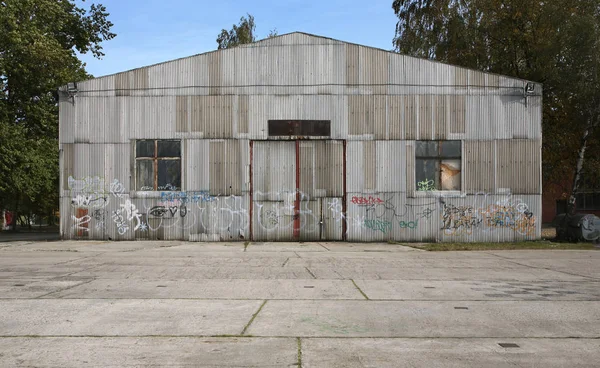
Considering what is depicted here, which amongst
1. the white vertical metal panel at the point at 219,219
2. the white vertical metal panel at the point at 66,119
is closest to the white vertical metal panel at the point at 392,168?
the white vertical metal panel at the point at 219,219

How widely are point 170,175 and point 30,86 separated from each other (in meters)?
12.8

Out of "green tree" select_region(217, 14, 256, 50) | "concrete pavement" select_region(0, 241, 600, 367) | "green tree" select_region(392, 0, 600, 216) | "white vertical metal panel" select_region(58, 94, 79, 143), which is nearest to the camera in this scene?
"concrete pavement" select_region(0, 241, 600, 367)

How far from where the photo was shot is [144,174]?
2317 centimetres

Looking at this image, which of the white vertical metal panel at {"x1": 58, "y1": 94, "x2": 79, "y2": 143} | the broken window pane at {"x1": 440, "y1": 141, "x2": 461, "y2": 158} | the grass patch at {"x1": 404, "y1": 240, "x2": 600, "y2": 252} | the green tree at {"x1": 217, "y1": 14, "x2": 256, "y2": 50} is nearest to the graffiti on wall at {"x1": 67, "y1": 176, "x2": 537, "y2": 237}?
the grass patch at {"x1": 404, "y1": 240, "x2": 600, "y2": 252}

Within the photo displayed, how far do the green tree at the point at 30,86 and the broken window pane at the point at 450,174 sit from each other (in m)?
18.5

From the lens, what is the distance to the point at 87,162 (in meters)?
23.1

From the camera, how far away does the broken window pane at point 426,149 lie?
23.0 meters

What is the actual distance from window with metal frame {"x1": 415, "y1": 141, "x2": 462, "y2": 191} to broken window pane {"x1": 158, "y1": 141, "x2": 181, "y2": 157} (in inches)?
375

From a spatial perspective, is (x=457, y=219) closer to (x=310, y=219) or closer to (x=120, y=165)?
(x=310, y=219)

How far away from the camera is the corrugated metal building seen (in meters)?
22.9

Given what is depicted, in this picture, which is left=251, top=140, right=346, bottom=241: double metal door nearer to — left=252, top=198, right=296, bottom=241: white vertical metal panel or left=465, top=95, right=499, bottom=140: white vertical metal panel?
left=252, top=198, right=296, bottom=241: white vertical metal panel

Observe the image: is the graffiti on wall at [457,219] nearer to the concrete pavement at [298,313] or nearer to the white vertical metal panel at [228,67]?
the concrete pavement at [298,313]

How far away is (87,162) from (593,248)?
773 inches

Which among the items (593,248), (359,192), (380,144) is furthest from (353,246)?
(593,248)
